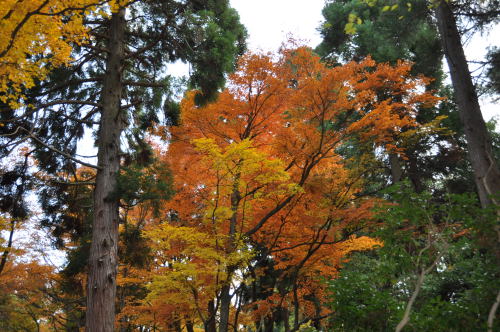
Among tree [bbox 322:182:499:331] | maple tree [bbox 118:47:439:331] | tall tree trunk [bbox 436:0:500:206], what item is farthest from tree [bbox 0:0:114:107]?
tall tree trunk [bbox 436:0:500:206]

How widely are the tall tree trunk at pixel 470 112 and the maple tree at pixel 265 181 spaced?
1615 mm

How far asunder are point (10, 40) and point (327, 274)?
7.36 metres

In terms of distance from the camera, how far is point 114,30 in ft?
20.4

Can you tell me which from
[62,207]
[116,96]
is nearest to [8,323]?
[62,207]

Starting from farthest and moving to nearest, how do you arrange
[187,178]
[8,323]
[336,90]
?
[8,323]
[187,178]
[336,90]

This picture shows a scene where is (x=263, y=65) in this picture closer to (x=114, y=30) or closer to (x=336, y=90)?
(x=336, y=90)

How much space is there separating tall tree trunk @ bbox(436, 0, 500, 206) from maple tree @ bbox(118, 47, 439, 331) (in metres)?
1.62

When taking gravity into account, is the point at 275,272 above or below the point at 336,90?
below

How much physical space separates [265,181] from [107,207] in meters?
2.60

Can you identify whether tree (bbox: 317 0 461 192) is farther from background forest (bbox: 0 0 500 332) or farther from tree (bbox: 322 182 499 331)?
tree (bbox: 322 182 499 331)

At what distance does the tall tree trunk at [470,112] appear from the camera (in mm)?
4812

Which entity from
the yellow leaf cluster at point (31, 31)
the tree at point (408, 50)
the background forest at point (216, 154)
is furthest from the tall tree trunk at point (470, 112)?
the yellow leaf cluster at point (31, 31)

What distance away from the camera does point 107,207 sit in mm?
5246

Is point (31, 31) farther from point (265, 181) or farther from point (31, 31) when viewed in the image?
point (265, 181)
